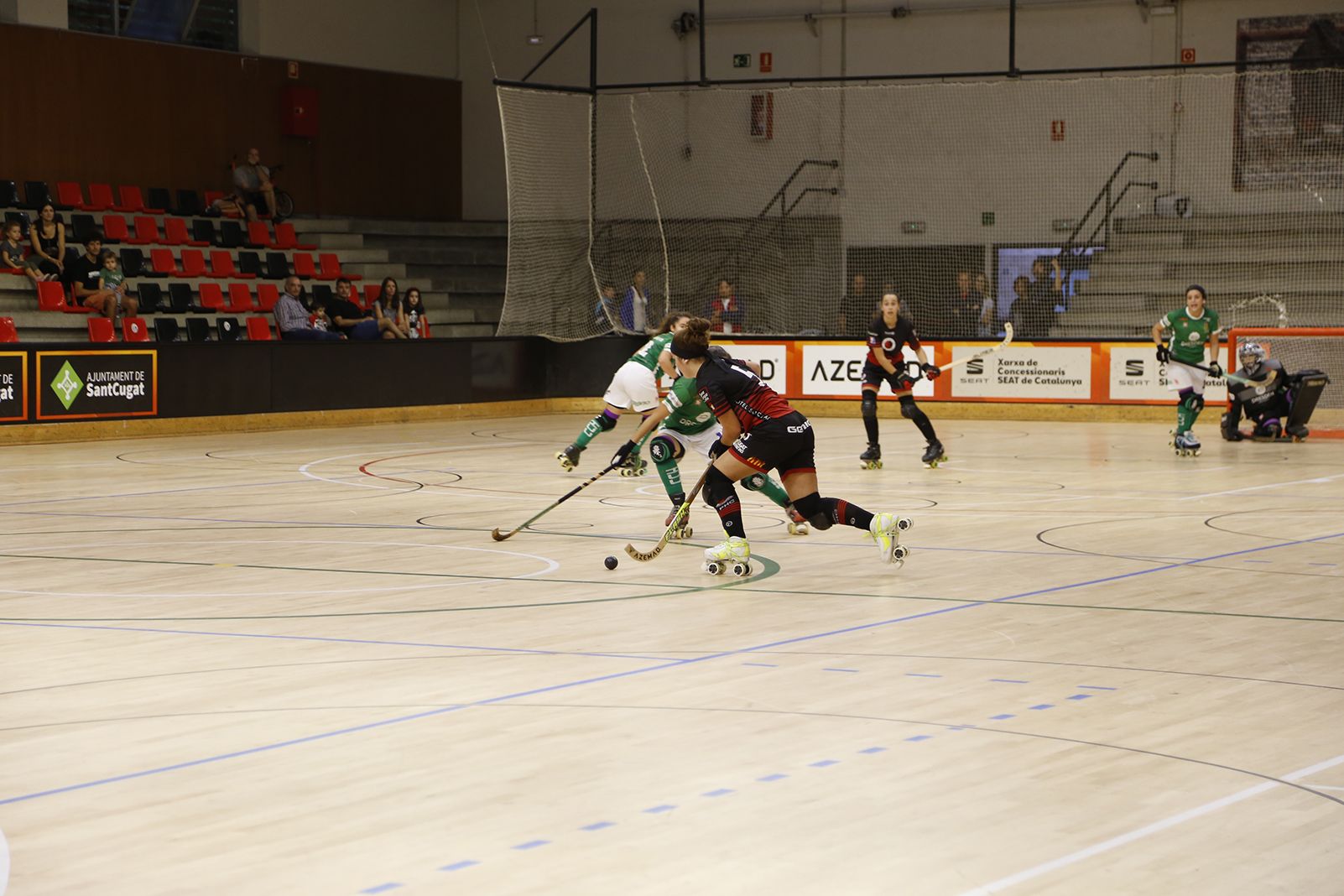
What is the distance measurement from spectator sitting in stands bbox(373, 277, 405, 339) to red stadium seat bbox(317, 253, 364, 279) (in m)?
2.30

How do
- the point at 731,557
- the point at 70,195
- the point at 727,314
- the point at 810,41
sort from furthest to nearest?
the point at 810,41
the point at 727,314
the point at 70,195
the point at 731,557

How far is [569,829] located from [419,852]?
0.44m

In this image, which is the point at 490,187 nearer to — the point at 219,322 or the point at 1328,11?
the point at 219,322

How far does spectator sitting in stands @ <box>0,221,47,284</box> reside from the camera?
20.9 m

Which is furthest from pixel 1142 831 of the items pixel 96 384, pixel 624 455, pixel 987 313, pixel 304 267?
pixel 304 267

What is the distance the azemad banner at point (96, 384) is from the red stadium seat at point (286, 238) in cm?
649

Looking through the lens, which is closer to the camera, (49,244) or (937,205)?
(49,244)

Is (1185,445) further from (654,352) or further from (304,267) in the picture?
(304,267)

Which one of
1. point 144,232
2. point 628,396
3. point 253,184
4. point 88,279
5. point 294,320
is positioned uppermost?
point 253,184

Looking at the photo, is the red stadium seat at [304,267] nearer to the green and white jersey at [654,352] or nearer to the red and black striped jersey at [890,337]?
the red and black striped jersey at [890,337]

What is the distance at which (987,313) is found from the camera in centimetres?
2433

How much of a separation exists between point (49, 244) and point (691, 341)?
47.3 feet

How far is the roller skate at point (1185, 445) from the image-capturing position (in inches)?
706

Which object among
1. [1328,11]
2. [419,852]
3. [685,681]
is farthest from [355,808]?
[1328,11]
